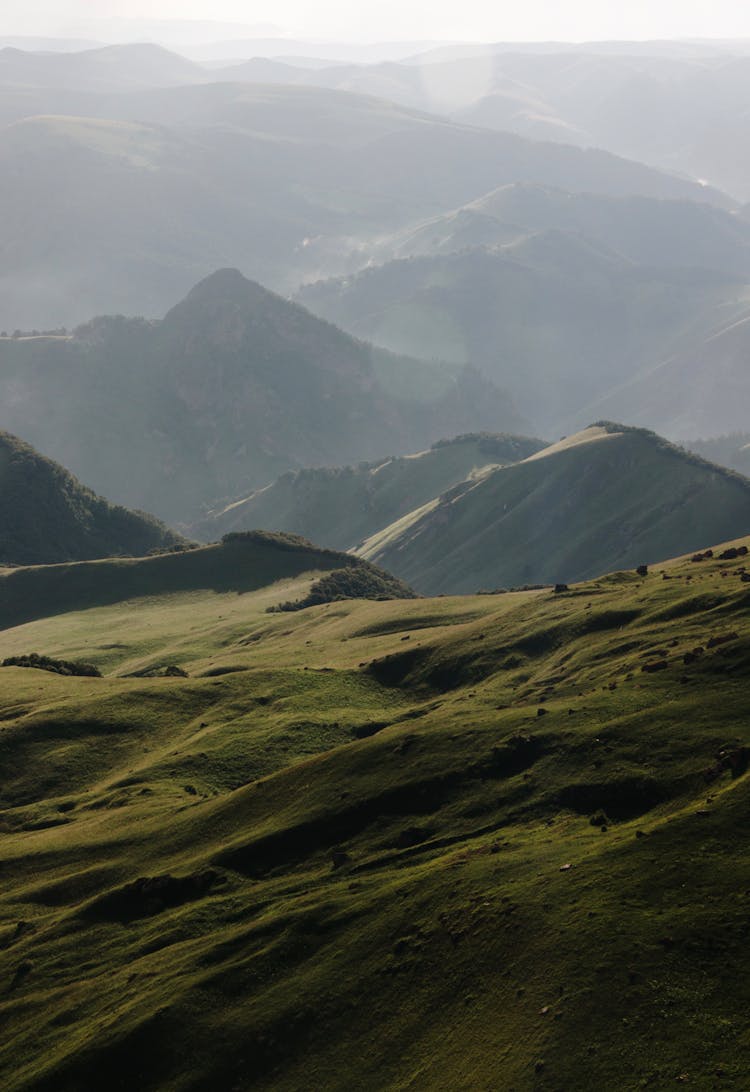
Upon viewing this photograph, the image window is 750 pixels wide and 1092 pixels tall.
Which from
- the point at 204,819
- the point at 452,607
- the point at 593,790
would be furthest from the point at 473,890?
the point at 452,607

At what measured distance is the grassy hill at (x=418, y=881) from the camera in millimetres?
51688

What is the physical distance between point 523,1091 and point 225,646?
150 meters

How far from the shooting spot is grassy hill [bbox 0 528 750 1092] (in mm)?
51688

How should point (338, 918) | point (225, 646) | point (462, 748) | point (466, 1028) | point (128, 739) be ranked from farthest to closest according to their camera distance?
point (225, 646), point (128, 739), point (462, 748), point (338, 918), point (466, 1028)

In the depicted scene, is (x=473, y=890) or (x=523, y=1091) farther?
(x=473, y=890)

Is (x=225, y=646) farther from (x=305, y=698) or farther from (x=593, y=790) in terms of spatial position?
(x=593, y=790)

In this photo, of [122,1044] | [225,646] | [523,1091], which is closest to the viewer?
[523,1091]

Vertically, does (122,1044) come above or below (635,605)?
below

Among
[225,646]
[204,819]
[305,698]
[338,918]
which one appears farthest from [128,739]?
[225,646]

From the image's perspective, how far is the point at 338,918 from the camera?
64.5 meters

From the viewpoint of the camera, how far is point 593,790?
70688 mm

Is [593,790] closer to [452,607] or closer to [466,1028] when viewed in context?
[466,1028]

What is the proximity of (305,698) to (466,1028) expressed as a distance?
6295 centimetres

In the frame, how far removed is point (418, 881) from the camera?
65125 mm
